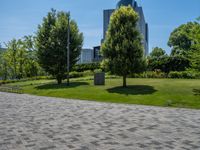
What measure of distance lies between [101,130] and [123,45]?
15.5 meters

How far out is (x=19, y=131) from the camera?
377 inches

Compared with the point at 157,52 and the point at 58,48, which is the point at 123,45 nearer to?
the point at 58,48

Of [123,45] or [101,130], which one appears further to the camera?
[123,45]

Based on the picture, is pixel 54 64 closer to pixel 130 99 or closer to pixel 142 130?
pixel 130 99

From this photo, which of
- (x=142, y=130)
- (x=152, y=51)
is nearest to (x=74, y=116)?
(x=142, y=130)

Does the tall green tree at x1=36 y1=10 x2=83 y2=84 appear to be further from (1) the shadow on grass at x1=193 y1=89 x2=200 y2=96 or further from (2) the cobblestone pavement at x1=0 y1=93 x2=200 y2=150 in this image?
(2) the cobblestone pavement at x1=0 y1=93 x2=200 y2=150

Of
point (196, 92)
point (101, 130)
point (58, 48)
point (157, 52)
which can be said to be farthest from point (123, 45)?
point (157, 52)

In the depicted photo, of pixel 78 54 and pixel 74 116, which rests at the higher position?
pixel 78 54

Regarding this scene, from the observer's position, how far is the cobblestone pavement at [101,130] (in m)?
7.74

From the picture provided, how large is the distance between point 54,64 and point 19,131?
25862mm

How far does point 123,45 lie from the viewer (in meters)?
24.4

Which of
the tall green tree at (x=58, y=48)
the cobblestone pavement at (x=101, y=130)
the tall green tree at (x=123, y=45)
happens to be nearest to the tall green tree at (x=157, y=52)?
the tall green tree at (x=58, y=48)

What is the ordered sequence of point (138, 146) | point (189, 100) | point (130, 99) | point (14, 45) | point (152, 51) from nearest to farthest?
1. point (138, 146)
2. point (189, 100)
3. point (130, 99)
4. point (14, 45)
5. point (152, 51)

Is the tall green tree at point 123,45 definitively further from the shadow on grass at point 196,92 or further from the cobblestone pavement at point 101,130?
the cobblestone pavement at point 101,130
